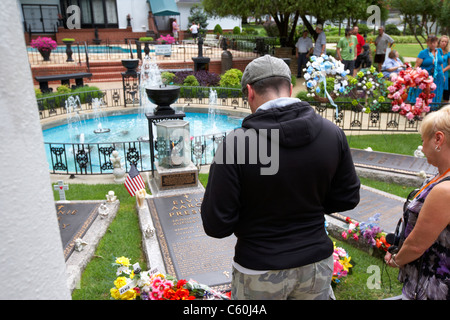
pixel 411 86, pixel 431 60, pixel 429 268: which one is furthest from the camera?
pixel 431 60

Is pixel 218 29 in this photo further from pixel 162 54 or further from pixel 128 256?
pixel 128 256

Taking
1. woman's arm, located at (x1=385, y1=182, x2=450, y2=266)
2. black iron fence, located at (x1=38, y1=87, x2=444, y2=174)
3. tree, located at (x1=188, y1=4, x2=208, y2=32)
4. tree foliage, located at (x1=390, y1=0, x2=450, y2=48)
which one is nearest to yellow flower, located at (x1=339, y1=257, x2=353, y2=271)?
woman's arm, located at (x1=385, y1=182, x2=450, y2=266)

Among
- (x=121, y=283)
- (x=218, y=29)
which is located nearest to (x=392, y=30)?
(x=218, y=29)

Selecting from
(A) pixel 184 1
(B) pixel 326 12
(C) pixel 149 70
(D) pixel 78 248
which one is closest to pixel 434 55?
(B) pixel 326 12

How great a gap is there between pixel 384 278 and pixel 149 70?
1666 centimetres

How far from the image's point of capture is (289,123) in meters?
2.00

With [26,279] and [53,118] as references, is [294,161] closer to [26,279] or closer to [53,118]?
[26,279]

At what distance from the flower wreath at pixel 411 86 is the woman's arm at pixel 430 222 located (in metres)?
6.78

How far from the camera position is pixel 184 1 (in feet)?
122

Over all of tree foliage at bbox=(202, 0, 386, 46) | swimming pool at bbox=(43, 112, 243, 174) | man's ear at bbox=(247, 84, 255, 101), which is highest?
tree foliage at bbox=(202, 0, 386, 46)

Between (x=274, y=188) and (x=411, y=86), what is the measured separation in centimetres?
741

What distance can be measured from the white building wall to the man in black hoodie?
3.49 feet

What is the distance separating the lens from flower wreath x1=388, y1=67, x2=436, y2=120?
8.08m

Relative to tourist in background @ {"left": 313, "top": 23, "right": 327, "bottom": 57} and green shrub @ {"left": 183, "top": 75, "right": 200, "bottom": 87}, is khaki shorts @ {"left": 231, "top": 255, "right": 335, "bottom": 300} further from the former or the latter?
tourist in background @ {"left": 313, "top": 23, "right": 327, "bottom": 57}
